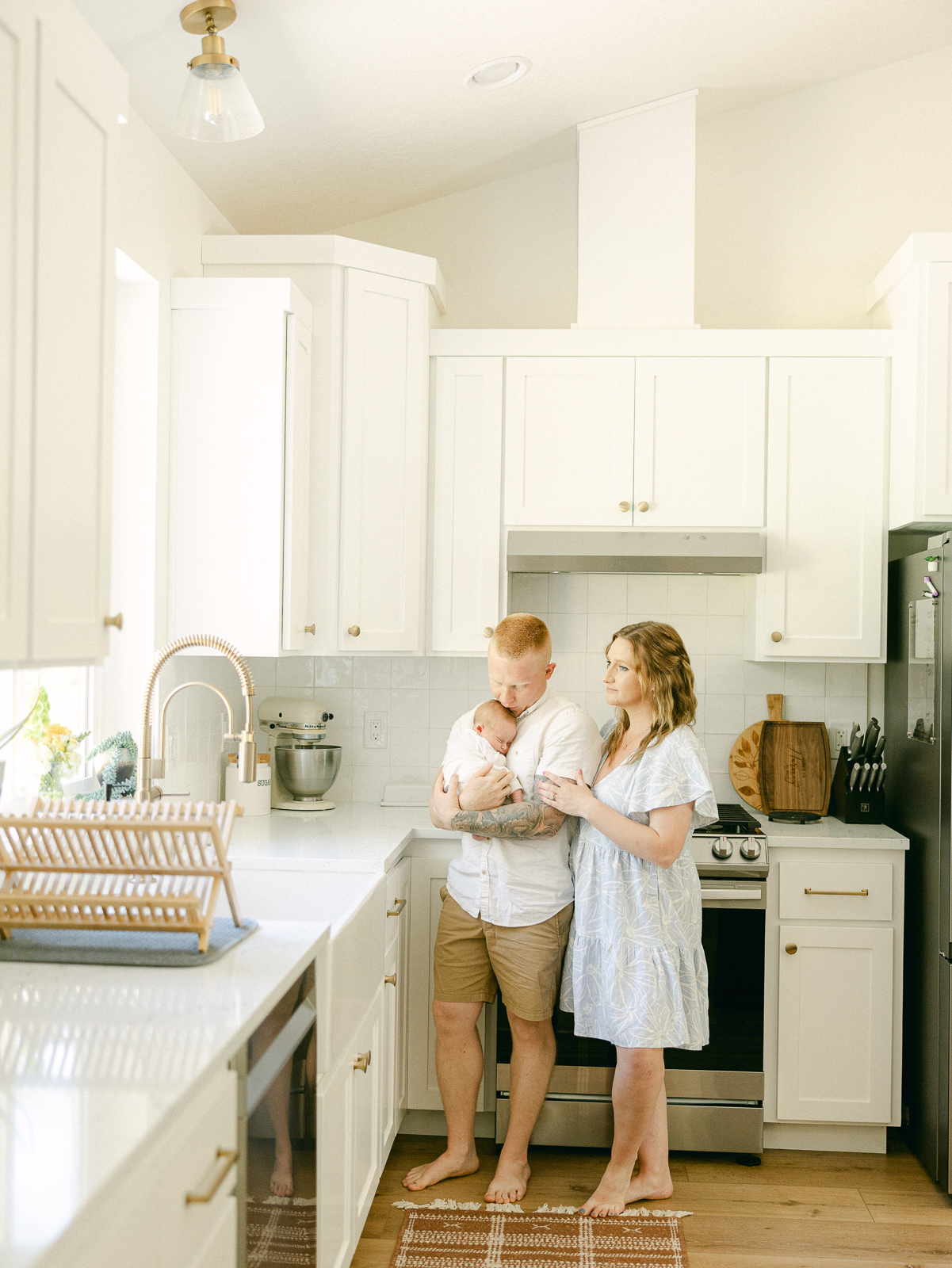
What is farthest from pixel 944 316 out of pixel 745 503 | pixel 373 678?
pixel 373 678

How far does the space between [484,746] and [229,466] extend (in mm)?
1008

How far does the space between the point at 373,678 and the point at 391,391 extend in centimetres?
99

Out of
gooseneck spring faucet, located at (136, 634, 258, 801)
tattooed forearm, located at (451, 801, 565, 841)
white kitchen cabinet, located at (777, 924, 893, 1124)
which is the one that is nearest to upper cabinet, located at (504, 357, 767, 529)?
tattooed forearm, located at (451, 801, 565, 841)

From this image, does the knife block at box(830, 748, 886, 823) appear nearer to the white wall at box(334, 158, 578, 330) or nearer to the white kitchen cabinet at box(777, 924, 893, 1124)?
Result: the white kitchen cabinet at box(777, 924, 893, 1124)

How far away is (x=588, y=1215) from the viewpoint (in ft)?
8.43

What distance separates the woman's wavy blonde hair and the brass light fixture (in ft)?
4.81

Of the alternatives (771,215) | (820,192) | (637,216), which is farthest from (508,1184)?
(820,192)

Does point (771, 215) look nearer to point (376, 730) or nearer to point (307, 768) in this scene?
point (376, 730)

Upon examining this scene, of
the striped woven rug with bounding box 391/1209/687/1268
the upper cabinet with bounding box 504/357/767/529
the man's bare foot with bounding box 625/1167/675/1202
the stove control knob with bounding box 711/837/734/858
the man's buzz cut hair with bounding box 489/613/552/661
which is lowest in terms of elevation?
the striped woven rug with bounding box 391/1209/687/1268

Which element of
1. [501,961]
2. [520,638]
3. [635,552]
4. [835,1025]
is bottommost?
[835,1025]

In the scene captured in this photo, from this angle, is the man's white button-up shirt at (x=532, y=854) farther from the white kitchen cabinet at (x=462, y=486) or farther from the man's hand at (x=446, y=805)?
the white kitchen cabinet at (x=462, y=486)

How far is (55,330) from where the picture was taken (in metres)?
1.42

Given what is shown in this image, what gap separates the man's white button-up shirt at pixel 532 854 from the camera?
2.58m

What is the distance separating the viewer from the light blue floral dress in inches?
97.3
